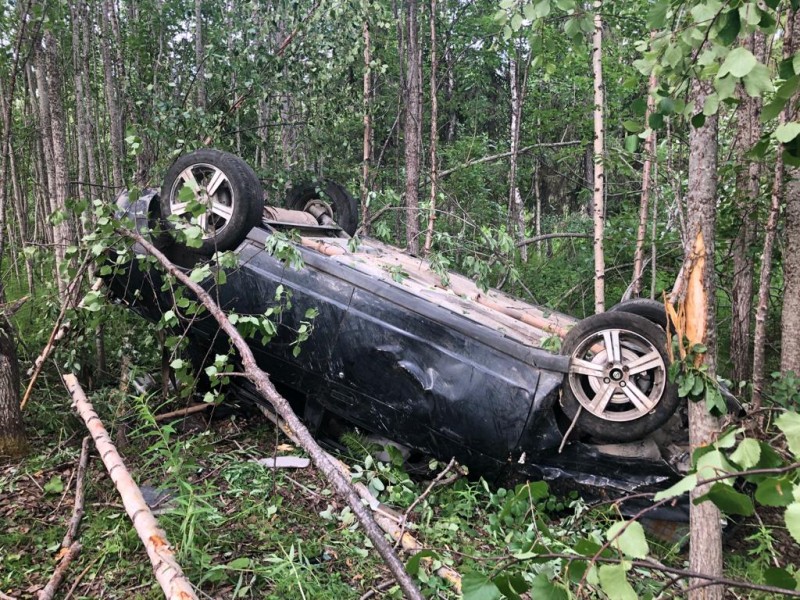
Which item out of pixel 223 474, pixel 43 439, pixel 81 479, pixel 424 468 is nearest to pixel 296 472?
pixel 223 474

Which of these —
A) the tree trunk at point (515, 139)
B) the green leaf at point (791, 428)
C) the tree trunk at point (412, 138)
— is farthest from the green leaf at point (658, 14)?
→ the tree trunk at point (515, 139)

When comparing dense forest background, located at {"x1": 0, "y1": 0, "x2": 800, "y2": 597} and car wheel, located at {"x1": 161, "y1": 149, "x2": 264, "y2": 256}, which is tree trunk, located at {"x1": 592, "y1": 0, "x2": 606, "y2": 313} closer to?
dense forest background, located at {"x1": 0, "y1": 0, "x2": 800, "y2": 597}

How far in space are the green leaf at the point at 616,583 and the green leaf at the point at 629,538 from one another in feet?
0.11

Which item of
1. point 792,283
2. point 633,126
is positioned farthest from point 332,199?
point 633,126

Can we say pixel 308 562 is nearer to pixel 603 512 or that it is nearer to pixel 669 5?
pixel 603 512

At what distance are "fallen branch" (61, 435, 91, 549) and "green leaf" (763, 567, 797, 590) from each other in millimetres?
3183

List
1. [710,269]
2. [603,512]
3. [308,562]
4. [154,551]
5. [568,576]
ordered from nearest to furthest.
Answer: [568,576] < [710,269] < [154,551] < [308,562] < [603,512]

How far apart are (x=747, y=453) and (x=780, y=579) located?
0.20 meters

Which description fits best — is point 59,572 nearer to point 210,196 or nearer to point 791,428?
point 210,196

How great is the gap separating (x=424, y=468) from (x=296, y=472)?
0.93m

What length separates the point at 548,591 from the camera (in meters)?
0.88

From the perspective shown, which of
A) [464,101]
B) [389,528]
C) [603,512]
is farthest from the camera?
[464,101]

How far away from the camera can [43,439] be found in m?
4.04

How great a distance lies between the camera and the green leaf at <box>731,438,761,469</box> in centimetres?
84
